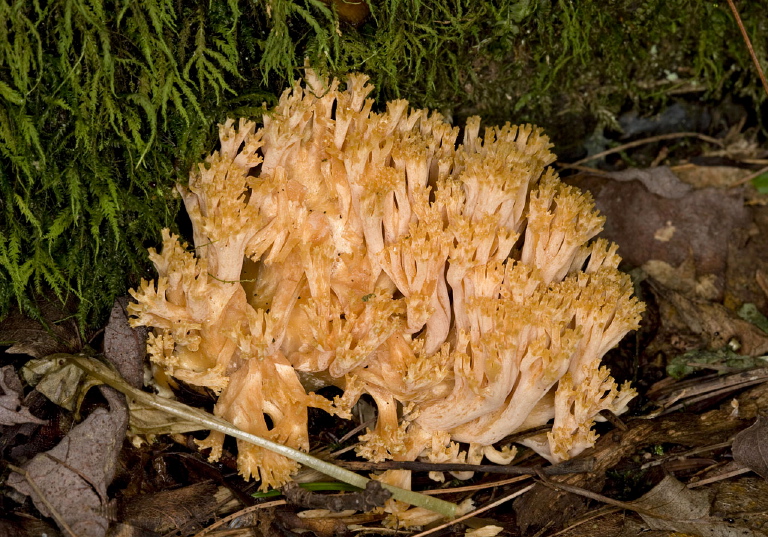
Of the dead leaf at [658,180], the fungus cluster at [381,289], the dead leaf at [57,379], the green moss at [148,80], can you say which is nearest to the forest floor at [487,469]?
the dead leaf at [57,379]

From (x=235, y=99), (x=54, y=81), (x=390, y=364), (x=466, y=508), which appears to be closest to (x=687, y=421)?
(x=466, y=508)

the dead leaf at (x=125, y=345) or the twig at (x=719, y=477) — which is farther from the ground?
the dead leaf at (x=125, y=345)

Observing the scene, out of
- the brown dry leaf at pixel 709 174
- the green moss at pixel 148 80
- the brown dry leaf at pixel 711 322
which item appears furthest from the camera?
the brown dry leaf at pixel 709 174

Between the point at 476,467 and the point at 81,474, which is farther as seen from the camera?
the point at 476,467

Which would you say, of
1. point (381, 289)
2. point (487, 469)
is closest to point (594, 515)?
point (487, 469)

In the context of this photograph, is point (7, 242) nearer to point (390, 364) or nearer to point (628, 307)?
point (390, 364)

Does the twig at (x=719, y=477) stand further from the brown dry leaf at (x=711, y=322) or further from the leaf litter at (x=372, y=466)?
the brown dry leaf at (x=711, y=322)

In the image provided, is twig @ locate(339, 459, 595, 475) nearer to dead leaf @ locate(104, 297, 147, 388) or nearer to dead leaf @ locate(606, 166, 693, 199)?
dead leaf @ locate(104, 297, 147, 388)

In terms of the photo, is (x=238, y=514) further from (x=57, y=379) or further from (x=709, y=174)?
(x=709, y=174)
